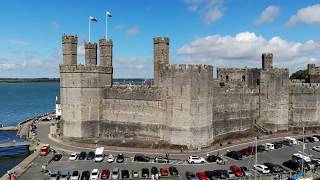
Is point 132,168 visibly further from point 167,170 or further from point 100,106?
point 100,106

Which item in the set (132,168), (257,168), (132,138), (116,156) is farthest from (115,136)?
(257,168)

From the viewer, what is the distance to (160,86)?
6681 cm

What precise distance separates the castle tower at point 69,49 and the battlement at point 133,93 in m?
8.00

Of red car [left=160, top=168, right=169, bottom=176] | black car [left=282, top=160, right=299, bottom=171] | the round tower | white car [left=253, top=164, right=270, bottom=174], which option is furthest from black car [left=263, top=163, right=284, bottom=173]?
the round tower

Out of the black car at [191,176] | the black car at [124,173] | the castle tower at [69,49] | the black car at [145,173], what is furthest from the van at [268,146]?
the castle tower at [69,49]

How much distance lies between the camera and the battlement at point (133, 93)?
66.9 m

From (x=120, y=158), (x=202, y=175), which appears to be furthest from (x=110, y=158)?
(x=202, y=175)

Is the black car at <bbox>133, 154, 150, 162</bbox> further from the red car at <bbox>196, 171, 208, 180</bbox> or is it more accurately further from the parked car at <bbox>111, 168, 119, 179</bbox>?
the red car at <bbox>196, 171, 208, 180</bbox>

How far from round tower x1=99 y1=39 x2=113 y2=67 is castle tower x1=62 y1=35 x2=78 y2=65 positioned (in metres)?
4.74

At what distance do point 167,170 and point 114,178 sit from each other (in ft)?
22.4

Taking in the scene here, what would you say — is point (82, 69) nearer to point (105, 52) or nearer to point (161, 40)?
point (105, 52)

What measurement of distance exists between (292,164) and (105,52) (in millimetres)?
36870

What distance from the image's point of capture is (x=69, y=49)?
71688 mm

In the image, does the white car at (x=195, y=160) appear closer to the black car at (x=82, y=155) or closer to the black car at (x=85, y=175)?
the black car at (x=85, y=175)
